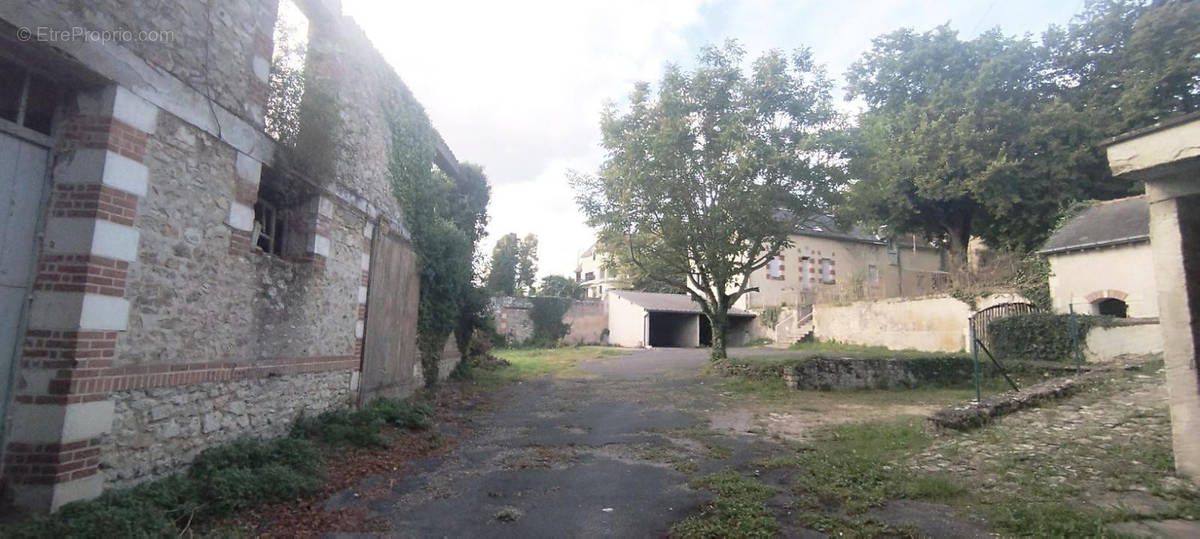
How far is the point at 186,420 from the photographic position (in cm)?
482

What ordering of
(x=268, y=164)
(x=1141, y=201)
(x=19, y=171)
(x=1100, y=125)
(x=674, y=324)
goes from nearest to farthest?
(x=19, y=171), (x=268, y=164), (x=1141, y=201), (x=1100, y=125), (x=674, y=324)

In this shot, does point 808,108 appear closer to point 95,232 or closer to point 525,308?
point 95,232

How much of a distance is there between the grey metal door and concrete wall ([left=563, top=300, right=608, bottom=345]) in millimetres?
30002

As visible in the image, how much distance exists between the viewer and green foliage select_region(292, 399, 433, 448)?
6.73m

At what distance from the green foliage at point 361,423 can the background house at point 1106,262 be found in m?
19.0

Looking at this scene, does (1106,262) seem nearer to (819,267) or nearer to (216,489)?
(819,267)

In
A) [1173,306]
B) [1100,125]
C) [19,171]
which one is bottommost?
[1173,306]

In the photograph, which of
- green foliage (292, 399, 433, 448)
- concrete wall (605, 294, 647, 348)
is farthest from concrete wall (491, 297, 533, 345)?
green foliage (292, 399, 433, 448)

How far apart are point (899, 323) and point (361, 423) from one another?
2289 cm

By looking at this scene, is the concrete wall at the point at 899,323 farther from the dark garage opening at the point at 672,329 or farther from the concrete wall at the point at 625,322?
the concrete wall at the point at 625,322

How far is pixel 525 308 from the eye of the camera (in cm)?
3225

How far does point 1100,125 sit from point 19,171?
2953 centimetres

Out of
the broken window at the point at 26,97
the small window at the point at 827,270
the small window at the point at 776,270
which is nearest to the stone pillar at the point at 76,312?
the broken window at the point at 26,97

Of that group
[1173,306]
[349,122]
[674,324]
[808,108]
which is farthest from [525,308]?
[1173,306]
